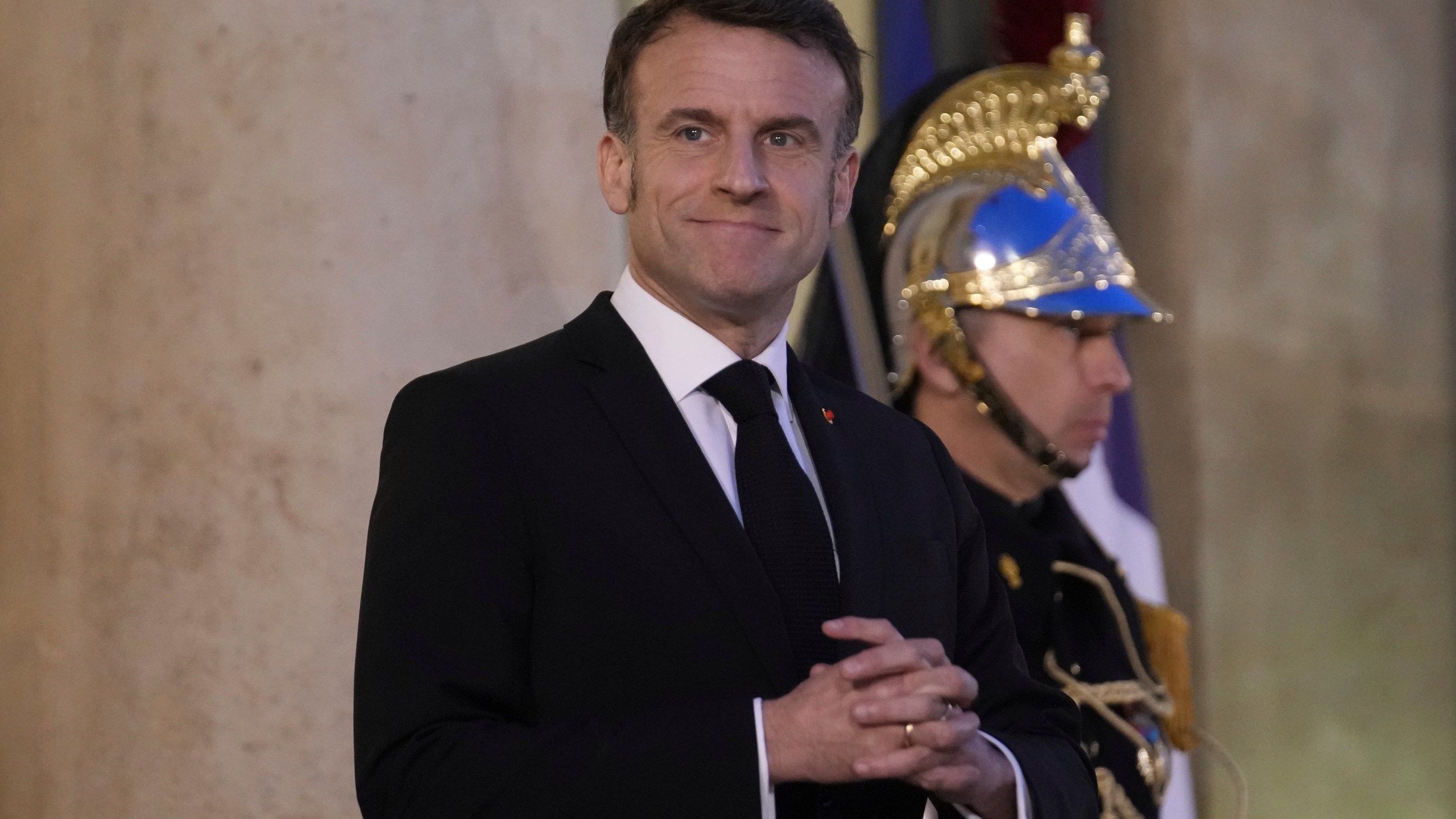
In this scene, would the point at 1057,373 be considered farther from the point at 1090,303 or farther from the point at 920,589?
the point at 920,589

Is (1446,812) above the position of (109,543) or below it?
below

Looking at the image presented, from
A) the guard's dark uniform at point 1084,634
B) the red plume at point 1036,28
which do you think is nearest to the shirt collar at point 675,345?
the guard's dark uniform at point 1084,634

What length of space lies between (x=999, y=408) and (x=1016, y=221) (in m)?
0.36

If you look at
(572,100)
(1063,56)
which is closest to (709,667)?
(572,100)

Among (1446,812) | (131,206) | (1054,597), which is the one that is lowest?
(1446,812)

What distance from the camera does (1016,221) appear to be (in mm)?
2871

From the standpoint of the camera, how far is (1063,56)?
3.19m

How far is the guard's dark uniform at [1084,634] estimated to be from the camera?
2.68 m

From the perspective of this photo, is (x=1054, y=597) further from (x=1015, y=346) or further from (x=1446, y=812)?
(x=1446, y=812)

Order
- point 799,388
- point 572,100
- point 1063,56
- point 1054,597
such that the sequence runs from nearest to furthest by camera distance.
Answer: point 799,388, point 572,100, point 1054,597, point 1063,56

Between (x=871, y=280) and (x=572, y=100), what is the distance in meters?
0.80

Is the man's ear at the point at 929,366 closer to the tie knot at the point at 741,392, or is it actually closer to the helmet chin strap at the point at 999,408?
the helmet chin strap at the point at 999,408

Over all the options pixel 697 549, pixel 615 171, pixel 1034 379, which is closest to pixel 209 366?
pixel 615 171

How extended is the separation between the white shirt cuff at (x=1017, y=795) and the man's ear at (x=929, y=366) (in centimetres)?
139
